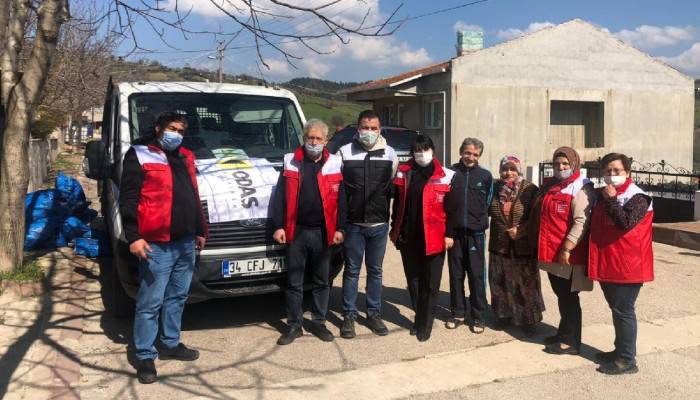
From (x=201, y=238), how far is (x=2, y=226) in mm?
2851

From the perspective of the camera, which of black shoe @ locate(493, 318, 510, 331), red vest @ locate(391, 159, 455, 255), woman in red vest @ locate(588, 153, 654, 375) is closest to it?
woman in red vest @ locate(588, 153, 654, 375)

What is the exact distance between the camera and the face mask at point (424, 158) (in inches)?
202

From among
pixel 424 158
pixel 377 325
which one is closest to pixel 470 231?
pixel 424 158

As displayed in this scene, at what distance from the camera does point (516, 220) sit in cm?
523

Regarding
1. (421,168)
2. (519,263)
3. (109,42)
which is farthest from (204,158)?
(109,42)

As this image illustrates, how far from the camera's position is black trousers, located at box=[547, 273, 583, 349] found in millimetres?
4910

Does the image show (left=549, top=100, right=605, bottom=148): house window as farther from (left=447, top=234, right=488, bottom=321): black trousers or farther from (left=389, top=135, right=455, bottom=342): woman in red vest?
(left=389, top=135, right=455, bottom=342): woman in red vest

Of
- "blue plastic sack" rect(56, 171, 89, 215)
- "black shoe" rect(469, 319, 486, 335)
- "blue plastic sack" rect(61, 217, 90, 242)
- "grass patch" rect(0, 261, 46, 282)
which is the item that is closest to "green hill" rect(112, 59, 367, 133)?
"blue plastic sack" rect(56, 171, 89, 215)

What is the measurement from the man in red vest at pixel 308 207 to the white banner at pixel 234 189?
0.62 feet

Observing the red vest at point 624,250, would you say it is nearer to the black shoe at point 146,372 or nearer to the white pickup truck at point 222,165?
the white pickup truck at point 222,165

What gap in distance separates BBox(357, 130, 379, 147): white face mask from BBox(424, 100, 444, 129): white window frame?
631 inches

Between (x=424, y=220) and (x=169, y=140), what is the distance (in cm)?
212

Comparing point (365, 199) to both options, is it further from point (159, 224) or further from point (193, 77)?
point (193, 77)

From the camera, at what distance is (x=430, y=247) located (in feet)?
16.8
